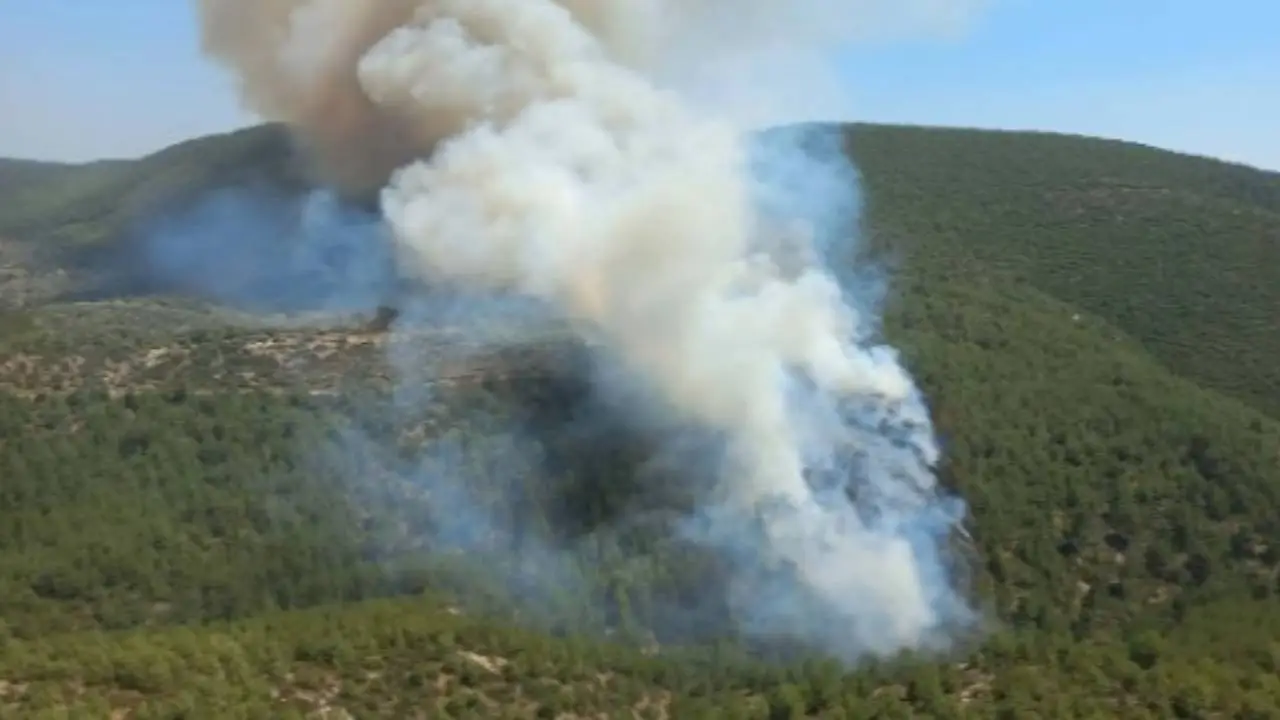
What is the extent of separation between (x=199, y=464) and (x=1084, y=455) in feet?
83.6

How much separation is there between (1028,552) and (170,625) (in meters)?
22.2

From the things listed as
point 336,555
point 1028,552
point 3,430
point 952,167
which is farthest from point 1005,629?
point 952,167

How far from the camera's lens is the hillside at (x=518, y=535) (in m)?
27.9

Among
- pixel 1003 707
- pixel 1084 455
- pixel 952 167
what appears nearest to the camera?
pixel 1003 707

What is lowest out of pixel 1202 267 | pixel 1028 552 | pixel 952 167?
pixel 1028 552

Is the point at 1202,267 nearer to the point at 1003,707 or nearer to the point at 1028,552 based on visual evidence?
the point at 1028,552

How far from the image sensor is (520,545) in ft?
121

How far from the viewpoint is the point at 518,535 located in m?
37.4

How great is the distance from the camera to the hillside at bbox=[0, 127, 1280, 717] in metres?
27.9

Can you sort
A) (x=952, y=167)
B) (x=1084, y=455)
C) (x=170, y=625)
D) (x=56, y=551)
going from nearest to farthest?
(x=170, y=625) → (x=56, y=551) → (x=1084, y=455) → (x=952, y=167)

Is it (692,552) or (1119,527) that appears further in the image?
(1119,527)

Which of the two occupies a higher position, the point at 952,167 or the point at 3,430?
the point at 952,167

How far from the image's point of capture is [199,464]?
38.7 metres

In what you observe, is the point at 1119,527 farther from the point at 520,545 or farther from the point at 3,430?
the point at 3,430
